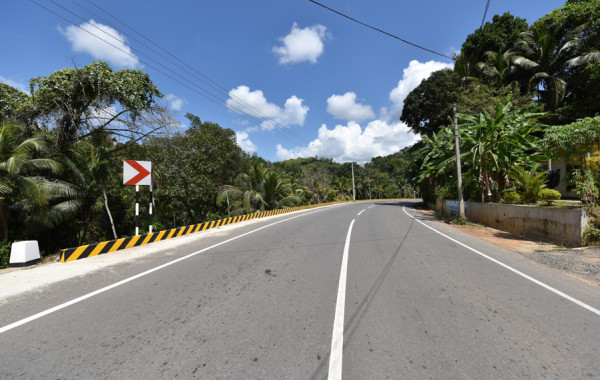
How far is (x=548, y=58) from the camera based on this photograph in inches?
967

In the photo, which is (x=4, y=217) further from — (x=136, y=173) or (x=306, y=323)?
(x=306, y=323)

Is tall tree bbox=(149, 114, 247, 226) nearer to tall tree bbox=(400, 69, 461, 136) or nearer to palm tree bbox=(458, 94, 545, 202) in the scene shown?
palm tree bbox=(458, 94, 545, 202)

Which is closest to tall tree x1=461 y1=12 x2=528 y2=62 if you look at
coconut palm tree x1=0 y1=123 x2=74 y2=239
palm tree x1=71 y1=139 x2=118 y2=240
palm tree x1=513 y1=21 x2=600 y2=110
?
palm tree x1=513 y1=21 x2=600 y2=110

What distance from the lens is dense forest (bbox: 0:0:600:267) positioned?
379 inches

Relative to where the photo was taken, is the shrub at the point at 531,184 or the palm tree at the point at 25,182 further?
the shrub at the point at 531,184

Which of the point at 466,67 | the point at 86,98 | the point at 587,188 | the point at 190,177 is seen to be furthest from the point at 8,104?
the point at 466,67

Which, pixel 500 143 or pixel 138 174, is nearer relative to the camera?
pixel 138 174

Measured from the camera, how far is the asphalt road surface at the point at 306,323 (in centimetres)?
238

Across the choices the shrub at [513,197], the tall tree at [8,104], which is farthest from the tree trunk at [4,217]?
the shrub at [513,197]

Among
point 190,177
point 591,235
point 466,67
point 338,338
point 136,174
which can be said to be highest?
point 466,67

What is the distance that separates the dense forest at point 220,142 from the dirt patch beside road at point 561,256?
207 centimetres

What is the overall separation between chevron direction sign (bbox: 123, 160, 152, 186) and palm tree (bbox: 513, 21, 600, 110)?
31.8 meters

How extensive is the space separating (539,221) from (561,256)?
3.15 m

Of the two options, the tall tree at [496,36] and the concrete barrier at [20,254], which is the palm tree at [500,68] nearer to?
the tall tree at [496,36]
